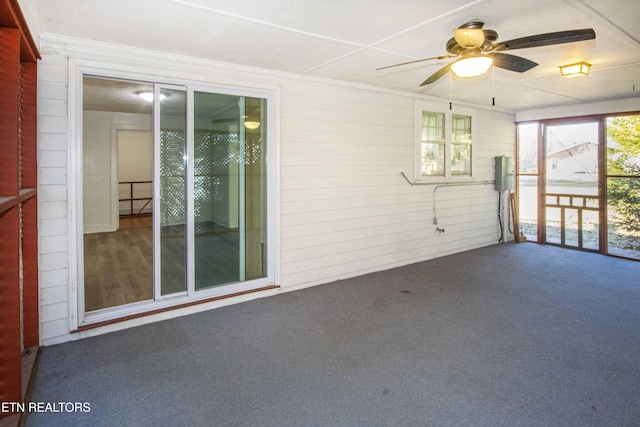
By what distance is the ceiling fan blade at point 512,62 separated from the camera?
113 inches

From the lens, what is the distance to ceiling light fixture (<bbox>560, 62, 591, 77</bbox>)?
154 inches

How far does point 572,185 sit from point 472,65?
5064mm

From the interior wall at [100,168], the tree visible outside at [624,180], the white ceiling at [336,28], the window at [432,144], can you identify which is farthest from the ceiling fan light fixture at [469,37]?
the interior wall at [100,168]

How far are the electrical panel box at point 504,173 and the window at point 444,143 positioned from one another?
0.71 m

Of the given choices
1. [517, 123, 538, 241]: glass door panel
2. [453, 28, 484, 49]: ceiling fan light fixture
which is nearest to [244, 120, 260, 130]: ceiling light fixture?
[453, 28, 484, 49]: ceiling fan light fixture

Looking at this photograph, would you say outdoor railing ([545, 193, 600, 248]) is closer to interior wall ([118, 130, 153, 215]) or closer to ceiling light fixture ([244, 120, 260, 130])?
ceiling light fixture ([244, 120, 260, 130])

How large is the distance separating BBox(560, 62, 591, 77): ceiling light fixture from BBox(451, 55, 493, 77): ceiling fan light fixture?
A: 5.76 ft

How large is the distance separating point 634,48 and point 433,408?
12.1 ft

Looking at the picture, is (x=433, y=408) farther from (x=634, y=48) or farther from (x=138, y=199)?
(x=138, y=199)

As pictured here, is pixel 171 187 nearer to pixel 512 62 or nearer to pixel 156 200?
pixel 156 200

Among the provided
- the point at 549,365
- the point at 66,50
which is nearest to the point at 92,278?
the point at 66,50

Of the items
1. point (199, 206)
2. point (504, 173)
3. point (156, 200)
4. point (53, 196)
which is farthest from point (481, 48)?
point (504, 173)

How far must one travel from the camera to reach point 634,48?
11.4 ft

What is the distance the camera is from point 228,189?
4.00 m
